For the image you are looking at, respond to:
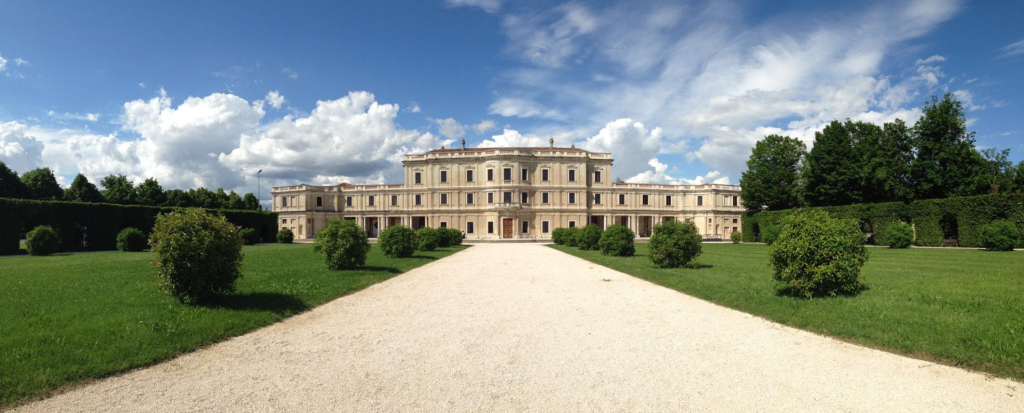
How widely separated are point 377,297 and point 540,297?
3665mm

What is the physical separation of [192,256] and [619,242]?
18.3 m

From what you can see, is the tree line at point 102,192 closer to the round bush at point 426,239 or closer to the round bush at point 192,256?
the round bush at point 426,239

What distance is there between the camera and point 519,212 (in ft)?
192

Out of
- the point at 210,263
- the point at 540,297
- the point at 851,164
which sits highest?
the point at 851,164

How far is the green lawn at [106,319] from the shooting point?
482cm

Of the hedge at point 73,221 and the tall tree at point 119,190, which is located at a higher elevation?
the tall tree at point 119,190

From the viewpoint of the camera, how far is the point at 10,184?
42656mm

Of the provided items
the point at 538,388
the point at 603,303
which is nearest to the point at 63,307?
the point at 538,388

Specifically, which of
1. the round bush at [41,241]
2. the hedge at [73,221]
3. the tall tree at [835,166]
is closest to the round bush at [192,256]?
the round bush at [41,241]

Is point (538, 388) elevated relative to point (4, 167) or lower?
lower

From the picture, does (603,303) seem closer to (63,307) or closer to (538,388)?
(538,388)

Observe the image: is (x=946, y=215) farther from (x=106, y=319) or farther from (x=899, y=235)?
(x=106, y=319)

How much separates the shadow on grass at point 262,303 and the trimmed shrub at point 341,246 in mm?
5320

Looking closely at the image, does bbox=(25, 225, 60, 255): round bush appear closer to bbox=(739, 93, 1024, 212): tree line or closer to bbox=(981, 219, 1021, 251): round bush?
bbox=(981, 219, 1021, 251): round bush
